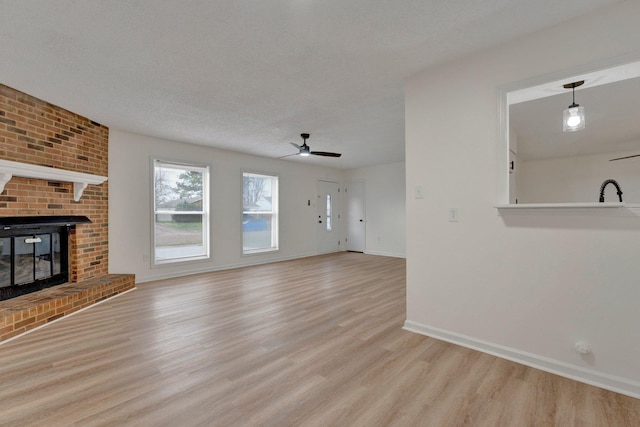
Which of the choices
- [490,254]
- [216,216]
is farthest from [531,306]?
[216,216]

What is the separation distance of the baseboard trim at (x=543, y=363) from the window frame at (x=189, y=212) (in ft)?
13.7

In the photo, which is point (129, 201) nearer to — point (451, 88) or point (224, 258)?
point (224, 258)

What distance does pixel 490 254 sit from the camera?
7.52ft

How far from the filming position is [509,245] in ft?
7.24

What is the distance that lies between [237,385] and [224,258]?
13.4 feet

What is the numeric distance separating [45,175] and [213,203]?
258cm

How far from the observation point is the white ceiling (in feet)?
5.94

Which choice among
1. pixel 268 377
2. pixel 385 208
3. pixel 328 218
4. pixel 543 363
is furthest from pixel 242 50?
pixel 328 218

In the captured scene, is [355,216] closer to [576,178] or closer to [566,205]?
[576,178]

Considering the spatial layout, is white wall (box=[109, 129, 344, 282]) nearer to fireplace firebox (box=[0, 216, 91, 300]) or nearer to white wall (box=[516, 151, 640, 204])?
fireplace firebox (box=[0, 216, 91, 300])

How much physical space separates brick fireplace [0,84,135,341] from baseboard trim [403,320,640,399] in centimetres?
373

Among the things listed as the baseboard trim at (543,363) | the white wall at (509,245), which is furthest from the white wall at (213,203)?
Result: the baseboard trim at (543,363)

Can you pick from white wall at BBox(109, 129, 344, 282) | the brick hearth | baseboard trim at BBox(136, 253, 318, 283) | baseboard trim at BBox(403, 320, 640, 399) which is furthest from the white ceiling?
baseboard trim at BBox(136, 253, 318, 283)

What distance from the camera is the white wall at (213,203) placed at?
4.47 metres
